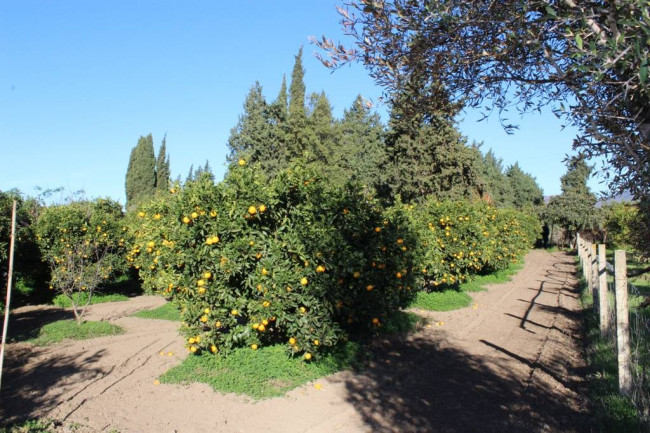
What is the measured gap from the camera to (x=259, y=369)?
5.73m

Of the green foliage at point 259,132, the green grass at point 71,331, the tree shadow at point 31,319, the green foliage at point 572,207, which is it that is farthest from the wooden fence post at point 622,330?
the green foliage at point 572,207

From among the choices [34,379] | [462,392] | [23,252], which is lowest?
[462,392]

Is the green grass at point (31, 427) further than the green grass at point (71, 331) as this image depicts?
No

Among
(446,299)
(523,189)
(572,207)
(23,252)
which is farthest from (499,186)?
(23,252)

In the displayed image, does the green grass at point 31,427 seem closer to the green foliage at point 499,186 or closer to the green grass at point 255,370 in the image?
the green grass at point 255,370

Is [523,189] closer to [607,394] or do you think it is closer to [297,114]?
[297,114]

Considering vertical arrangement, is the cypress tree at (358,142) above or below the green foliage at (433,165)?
above

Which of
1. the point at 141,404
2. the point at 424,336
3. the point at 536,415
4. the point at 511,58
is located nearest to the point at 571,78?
the point at 511,58

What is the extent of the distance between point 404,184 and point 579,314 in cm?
1746

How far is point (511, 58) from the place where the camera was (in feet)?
10.6

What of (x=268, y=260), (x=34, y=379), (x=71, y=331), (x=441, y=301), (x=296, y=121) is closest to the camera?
(x=268, y=260)

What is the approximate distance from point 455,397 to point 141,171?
141ft

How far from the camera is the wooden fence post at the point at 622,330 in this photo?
452cm

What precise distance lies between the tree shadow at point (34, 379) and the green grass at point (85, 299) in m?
5.94
